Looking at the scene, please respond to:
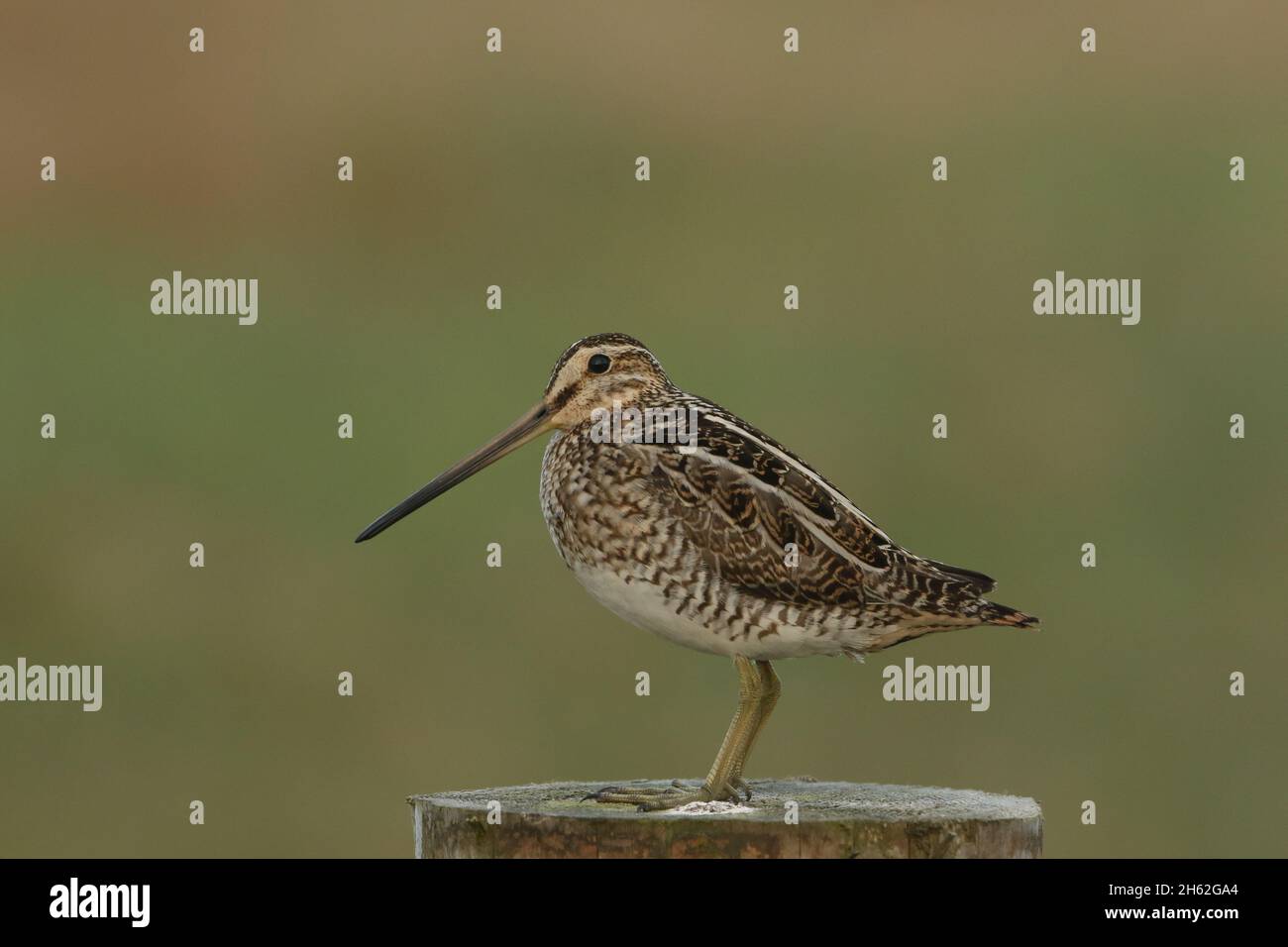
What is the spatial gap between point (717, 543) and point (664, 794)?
0.81 metres

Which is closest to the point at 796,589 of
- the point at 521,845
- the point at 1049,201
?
the point at 521,845

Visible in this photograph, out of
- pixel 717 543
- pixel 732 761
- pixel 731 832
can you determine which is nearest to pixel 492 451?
pixel 717 543

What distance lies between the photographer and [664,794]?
712 centimetres

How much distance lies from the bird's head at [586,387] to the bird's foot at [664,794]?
3.97 ft

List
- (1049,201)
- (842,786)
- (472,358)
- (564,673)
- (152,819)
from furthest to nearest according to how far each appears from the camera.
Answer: (1049,201) < (472,358) < (564,673) < (152,819) < (842,786)

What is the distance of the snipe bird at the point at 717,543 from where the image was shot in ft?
24.4

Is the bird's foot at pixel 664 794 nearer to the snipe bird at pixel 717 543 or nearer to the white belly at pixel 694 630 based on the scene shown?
the snipe bird at pixel 717 543

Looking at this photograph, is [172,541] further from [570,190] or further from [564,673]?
[570,190]

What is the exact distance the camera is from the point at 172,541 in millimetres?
15945

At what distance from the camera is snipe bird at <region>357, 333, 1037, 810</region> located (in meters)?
7.43

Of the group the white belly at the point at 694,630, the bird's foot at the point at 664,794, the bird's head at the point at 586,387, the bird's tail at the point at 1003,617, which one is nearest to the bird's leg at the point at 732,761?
the bird's foot at the point at 664,794

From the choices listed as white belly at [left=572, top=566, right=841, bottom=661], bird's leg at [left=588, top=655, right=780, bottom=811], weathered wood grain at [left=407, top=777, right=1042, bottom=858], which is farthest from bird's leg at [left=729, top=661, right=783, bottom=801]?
weathered wood grain at [left=407, top=777, right=1042, bottom=858]

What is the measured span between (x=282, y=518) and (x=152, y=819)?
318 cm

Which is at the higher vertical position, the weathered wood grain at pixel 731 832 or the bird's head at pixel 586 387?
the bird's head at pixel 586 387
